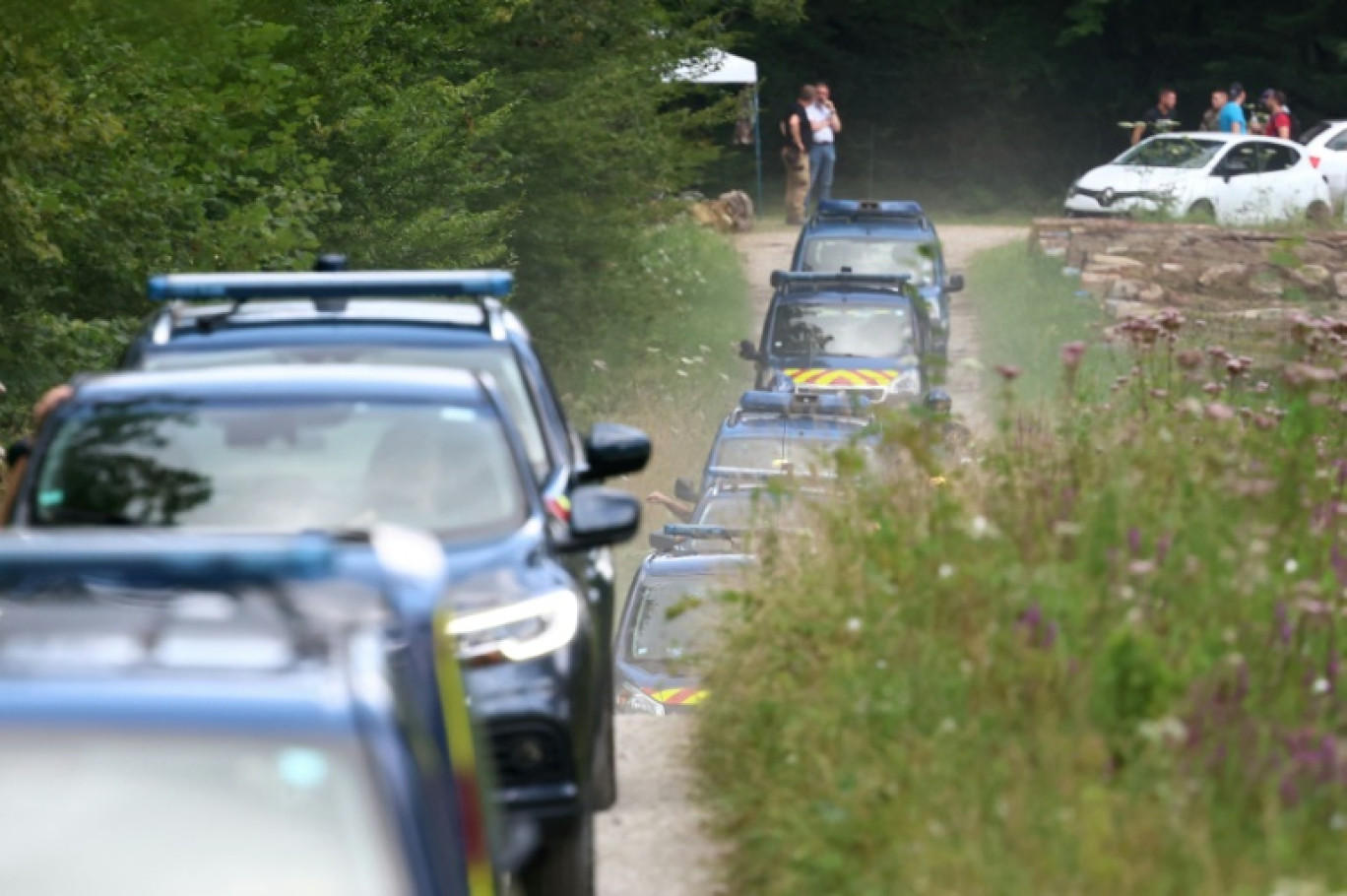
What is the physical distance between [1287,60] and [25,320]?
153 feet

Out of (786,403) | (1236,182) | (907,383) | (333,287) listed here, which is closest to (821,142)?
(1236,182)

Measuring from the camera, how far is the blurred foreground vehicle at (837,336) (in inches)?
1045

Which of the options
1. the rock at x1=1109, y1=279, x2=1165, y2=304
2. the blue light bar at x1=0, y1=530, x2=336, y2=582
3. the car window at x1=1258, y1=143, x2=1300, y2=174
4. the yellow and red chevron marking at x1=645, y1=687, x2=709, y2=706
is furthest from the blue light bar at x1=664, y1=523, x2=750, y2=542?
the car window at x1=1258, y1=143, x2=1300, y2=174

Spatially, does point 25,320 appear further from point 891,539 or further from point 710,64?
point 710,64

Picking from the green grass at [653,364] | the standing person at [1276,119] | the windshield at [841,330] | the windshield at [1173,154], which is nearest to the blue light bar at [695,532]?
the green grass at [653,364]

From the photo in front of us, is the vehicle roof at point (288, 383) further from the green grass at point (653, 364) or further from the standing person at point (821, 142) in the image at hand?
the standing person at point (821, 142)

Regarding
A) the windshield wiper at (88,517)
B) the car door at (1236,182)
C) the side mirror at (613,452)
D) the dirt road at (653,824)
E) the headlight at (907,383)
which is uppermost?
the windshield wiper at (88,517)

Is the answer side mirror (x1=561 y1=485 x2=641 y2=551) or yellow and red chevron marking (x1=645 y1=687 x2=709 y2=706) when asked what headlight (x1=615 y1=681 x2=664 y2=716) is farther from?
side mirror (x1=561 y1=485 x2=641 y2=551)

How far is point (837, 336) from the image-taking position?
1075 inches

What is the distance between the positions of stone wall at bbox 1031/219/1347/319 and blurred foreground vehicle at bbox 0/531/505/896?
85.8 feet

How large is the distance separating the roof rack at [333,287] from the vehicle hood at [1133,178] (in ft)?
104

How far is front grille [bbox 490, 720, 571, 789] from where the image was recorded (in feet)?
21.1

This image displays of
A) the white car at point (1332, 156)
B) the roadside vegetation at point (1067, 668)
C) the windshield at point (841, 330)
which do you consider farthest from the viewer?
the white car at point (1332, 156)

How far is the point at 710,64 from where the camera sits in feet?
114
